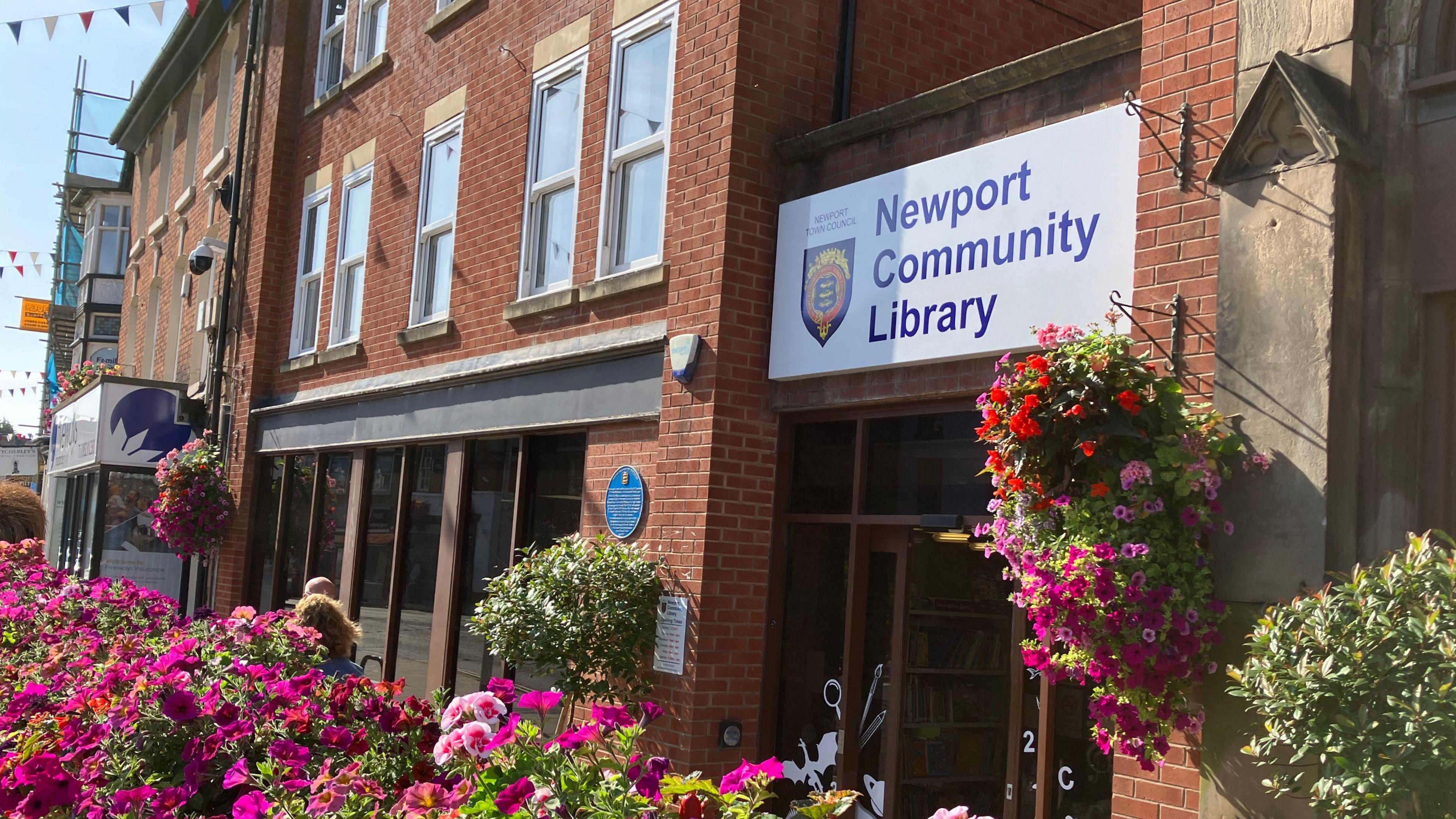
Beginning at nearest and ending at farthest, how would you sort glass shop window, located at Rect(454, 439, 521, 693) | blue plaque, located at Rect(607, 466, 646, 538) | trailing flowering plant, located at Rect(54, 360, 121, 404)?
blue plaque, located at Rect(607, 466, 646, 538) → glass shop window, located at Rect(454, 439, 521, 693) → trailing flowering plant, located at Rect(54, 360, 121, 404)

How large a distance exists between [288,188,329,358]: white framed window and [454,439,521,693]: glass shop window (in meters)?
5.00

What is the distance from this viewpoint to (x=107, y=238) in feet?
121

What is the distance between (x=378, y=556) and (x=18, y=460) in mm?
24505

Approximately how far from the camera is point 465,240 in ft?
37.0

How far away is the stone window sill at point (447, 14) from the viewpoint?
11.7 metres

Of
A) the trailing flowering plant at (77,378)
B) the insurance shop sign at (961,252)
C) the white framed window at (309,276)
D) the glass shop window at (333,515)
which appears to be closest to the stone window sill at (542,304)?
the insurance shop sign at (961,252)

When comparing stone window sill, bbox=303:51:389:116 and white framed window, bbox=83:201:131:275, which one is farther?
white framed window, bbox=83:201:131:275

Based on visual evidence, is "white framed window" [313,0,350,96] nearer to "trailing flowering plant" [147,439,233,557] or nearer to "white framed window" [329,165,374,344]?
"white framed window" [329,165,374,344]

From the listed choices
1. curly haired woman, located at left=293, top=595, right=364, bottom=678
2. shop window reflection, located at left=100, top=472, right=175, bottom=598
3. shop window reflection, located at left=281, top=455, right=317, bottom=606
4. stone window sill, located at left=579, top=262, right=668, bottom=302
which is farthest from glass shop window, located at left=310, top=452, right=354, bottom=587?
curly haired woman, located at left=293, top=595, right=364, bottom=678

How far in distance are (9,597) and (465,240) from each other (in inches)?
182

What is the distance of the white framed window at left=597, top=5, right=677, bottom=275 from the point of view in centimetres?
896

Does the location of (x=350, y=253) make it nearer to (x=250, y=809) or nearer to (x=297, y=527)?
(x=297, y=527)

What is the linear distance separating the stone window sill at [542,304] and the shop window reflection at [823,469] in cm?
235

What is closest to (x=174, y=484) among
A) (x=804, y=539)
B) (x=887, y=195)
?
(x=804, y=539)
